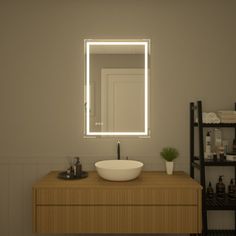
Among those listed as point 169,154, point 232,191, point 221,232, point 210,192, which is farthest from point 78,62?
point 221,232

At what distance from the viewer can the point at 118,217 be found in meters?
2.08

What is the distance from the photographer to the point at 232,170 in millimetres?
2623

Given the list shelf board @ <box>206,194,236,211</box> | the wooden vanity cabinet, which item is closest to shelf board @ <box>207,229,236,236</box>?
shelf board @ <box>206,194,236,211</box>

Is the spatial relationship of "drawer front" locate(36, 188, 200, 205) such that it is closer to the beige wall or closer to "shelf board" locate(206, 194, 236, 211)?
"shelf board" locate(206, 194, 236, 211)

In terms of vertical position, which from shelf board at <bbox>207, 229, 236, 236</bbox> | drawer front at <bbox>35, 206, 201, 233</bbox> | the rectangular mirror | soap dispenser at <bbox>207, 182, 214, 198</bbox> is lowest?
shelf board at <bbox>207, 229, 236, 236</bbox>

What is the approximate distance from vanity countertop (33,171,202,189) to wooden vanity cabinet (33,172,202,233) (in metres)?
0.01

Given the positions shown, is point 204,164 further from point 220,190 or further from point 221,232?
point 221,232

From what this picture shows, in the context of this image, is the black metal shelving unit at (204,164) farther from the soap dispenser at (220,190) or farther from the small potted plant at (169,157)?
the small potted plant at (169,157)

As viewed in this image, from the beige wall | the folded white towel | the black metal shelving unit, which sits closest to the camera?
the black metal shelving unit

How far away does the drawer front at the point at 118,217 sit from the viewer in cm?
208

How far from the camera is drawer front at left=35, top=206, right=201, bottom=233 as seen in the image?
2080mm

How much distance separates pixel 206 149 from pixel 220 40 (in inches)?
41.2

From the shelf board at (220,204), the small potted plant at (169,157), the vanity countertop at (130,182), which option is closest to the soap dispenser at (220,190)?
the shelf board at (220,204)

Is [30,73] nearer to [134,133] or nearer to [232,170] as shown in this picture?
[134,133]
